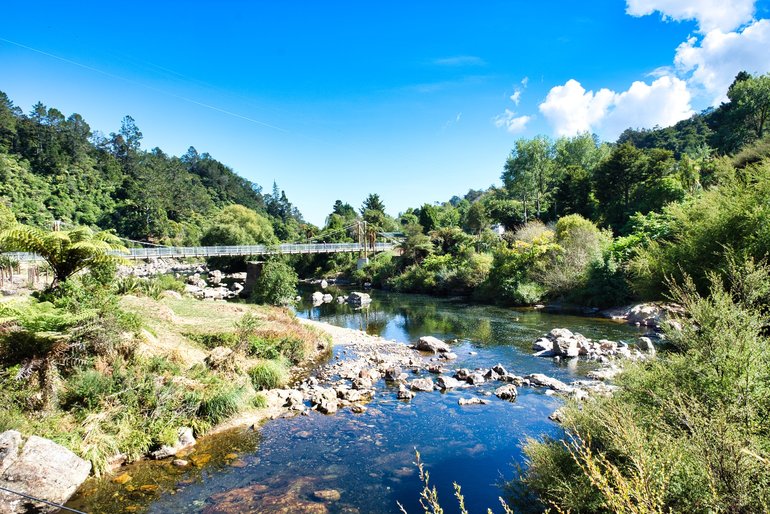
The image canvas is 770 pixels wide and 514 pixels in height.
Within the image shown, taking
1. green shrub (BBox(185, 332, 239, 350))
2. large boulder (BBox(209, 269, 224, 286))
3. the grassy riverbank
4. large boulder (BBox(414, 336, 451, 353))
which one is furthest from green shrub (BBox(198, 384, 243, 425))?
large boulder (BBox(209, 269, 224, 286))

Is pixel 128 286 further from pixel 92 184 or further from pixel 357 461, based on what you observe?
pixel 92 184

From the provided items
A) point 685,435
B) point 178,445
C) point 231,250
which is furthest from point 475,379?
point 231,250

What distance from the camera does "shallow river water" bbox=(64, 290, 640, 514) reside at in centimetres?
692

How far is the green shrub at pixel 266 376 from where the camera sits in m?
12.0

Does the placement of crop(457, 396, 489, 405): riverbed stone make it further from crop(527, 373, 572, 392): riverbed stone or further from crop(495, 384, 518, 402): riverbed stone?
crop(527, 373, 572, 392): riverbed stone

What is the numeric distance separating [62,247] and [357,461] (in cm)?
990

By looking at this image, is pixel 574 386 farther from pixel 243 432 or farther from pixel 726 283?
pixel 243 432

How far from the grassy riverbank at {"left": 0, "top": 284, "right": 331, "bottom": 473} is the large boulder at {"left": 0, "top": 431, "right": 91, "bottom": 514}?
0.50 m

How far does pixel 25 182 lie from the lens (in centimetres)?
5588

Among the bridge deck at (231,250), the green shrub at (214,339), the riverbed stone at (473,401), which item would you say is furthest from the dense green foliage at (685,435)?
the bridge deck at (231,250)

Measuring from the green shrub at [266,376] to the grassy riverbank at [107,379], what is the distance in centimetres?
3

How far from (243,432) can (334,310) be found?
66.7ft

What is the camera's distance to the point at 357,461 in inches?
326

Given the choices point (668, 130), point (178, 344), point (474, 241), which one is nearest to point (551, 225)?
point (474, 241)
